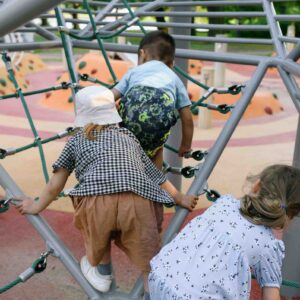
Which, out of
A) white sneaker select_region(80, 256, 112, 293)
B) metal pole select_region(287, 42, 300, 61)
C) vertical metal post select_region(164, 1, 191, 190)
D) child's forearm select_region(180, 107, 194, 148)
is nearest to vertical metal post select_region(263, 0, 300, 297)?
metal pole select_region(287, 42, 300, 61)

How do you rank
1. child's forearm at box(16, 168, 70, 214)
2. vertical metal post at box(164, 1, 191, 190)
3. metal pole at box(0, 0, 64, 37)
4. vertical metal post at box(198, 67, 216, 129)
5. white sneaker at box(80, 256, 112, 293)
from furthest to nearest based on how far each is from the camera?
vertical metal post at box(198, 67, 216, 129), vertical metal post at box(164, 1, 191, 190), white sneaker at box(80, 256, 112, 293), child's forearm at box(16, 168, 70, 214), metal pole at box(0, 0, 64, 37)

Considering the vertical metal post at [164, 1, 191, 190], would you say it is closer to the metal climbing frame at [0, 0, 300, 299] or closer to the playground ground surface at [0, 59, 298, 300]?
the metal climbing frame at [0, 0, 300, 299]

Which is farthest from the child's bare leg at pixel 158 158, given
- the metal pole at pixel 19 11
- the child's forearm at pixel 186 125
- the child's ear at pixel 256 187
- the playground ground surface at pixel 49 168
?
the metal pole at pixel 19 11

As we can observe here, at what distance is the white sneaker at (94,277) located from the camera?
1.68 metres

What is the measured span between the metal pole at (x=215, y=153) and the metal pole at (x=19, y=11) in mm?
1030

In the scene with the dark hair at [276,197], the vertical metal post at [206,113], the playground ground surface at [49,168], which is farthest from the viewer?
the vertical metal post at [206,113]

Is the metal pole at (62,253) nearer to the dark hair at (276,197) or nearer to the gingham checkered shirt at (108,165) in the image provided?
the gingham checkered shirt at (108,165)

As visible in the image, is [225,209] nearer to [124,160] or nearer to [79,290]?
[124,160]

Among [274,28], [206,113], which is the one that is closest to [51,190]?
[274,28]

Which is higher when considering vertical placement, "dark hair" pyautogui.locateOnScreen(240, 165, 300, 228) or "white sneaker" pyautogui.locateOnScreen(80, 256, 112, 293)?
"dark hair" pyautogui.locateOnScreen(240, 165, 300, 228)

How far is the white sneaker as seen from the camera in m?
1.68

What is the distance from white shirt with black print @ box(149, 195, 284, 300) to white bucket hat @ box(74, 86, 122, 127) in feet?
1.52

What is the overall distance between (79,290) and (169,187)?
1.10m

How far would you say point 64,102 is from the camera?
8.20 m
